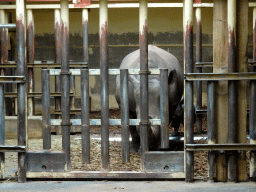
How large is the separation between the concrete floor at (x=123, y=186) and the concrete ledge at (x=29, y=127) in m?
4.03

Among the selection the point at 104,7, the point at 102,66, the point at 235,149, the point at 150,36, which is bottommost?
the point at 235,149

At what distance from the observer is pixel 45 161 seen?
13.0ft

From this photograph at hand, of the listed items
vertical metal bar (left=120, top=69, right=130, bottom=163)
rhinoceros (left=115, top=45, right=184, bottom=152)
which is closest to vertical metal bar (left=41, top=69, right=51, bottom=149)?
vertical metal bar (left=120, top=69, right=130, bottom=163)

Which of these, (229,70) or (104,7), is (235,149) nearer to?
(229,70)

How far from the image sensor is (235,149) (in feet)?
12.2

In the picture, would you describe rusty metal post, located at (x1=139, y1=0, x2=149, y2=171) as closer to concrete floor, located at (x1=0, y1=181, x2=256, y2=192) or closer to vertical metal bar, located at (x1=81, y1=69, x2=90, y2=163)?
concrete floor, located at (x1=0, y1=181, x2=256, y2=192)

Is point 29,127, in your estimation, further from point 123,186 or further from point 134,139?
point 123,186

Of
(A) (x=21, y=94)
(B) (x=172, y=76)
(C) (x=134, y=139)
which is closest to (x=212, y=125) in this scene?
(A) (x=21, y=94)

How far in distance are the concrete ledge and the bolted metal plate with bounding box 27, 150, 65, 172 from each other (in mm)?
3973

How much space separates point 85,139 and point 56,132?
4805 millimetres

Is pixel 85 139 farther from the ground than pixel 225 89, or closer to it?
closer to it

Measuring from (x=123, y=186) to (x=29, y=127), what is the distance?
180 inches

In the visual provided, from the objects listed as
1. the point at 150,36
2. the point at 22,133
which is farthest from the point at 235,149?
the point at 150,36

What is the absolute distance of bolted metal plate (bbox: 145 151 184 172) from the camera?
388 cm
